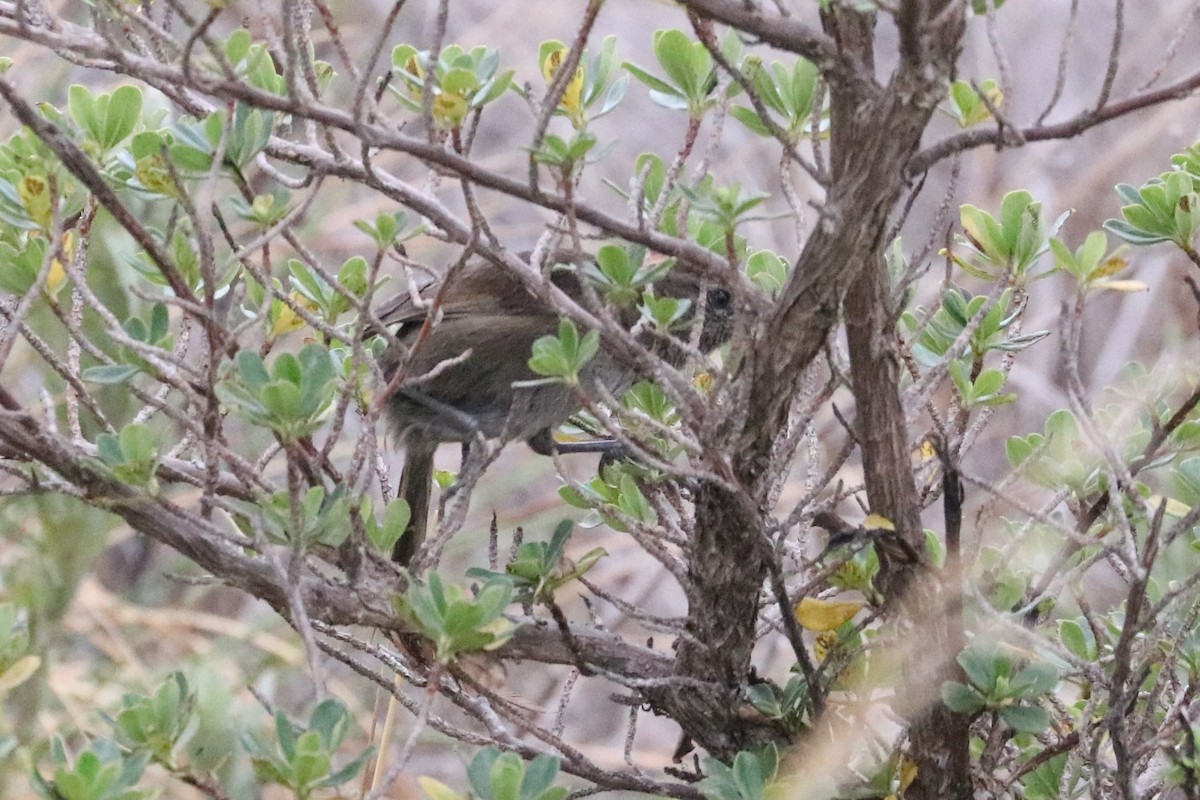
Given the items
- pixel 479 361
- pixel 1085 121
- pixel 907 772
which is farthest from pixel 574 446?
pixel 1085 121

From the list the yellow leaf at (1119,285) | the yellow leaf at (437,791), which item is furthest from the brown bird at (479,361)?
the yellow leaf at (437,791)

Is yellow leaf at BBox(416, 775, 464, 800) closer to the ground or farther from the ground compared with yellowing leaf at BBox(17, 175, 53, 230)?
closer to the ground

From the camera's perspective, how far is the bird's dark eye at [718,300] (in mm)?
2066

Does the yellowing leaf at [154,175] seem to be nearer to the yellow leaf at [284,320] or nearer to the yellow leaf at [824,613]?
the yellow leaf at [284,320]

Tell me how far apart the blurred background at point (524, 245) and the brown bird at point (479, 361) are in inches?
30.6

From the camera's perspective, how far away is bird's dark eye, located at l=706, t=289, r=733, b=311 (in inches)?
81.4

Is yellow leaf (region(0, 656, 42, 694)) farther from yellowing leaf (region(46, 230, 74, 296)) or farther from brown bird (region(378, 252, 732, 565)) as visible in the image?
brown bird (region(378, 252, 732, 565))

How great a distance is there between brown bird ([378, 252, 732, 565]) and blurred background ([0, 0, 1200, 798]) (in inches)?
30.6

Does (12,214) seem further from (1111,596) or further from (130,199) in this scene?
(1111,596)

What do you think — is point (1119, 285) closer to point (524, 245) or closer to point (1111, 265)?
point (1111, 265)

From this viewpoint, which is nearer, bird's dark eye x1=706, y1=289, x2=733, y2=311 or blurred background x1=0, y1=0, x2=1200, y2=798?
bird's dark eye x1=706, y1=289, x2=733, y2=311

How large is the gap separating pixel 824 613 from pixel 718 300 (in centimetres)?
96

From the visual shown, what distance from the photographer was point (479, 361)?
2211 millimetres

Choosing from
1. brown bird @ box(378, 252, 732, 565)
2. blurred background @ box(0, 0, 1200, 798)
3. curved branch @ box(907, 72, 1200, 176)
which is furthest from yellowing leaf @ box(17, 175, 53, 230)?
blurred background @ box(0, 0, 1200, 798)
